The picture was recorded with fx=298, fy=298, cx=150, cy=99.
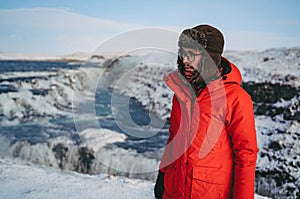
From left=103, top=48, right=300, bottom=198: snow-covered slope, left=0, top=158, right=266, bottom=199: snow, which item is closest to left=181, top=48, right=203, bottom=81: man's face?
left=103, top=48, right=300, bottom=198: snow-covered slope

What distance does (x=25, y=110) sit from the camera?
15695 mm

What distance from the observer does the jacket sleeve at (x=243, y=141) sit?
1.62 meters

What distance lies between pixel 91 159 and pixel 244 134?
7682 mm

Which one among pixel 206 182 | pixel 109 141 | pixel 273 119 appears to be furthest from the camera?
pixel 273 119

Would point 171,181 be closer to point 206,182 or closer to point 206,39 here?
point 206,182

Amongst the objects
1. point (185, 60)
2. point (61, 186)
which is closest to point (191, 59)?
point (185, 60)

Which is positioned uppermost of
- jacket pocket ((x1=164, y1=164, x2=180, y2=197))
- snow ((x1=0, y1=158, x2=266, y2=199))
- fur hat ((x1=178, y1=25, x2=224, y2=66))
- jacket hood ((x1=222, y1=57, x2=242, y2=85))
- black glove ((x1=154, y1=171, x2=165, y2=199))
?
fur hat ((x1=178, y1=25, x2=224, y2=66))

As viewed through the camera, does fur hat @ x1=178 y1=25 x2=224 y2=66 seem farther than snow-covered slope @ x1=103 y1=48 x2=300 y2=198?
No

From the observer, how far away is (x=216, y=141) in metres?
1.72

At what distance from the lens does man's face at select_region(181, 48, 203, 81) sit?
1688mm

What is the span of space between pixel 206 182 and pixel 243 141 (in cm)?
Answer: 33

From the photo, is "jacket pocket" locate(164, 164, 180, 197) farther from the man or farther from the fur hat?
the fur hat

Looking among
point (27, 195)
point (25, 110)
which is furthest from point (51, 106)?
point (27, 195)

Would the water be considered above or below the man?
below
